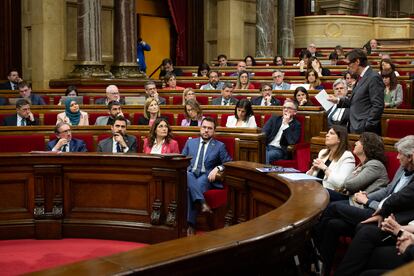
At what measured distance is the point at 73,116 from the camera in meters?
7.29

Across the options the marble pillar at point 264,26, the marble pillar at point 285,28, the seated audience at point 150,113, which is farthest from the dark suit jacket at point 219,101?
the marble pillar at point 285,28

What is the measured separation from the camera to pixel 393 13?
22.4 meters

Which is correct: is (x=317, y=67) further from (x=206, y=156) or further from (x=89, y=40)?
(x=206, y=156)

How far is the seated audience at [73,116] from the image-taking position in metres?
7.23

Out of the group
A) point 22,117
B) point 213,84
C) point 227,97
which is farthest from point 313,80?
point 22,117

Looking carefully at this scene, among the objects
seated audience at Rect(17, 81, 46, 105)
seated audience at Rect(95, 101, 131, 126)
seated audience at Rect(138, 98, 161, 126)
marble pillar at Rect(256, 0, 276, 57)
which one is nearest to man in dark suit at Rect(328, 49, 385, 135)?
seated audience at Rect(138, 98, 161, 126)

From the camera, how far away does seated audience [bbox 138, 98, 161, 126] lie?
7.01 m

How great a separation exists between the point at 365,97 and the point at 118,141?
7.26 feet

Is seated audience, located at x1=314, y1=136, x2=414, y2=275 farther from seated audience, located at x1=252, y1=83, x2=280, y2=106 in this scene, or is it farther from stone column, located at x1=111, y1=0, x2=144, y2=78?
stone column, located at x1=111, y1=0, x2=144, y2=78

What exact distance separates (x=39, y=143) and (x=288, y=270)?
13.9ft

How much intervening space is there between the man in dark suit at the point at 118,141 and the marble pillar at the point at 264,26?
944 cm

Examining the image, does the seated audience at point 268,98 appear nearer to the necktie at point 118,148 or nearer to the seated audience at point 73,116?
the seated audience at point 73,116

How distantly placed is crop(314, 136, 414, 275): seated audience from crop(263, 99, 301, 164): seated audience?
2.41 metres

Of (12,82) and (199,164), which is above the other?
(12,82)
